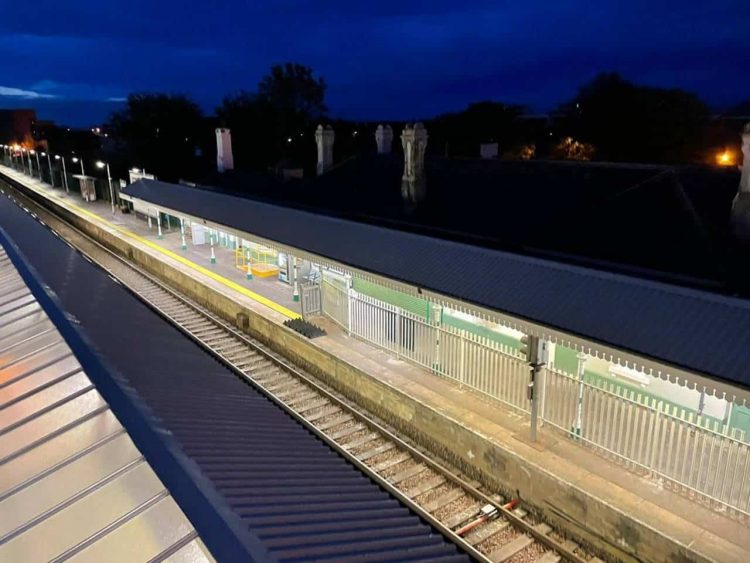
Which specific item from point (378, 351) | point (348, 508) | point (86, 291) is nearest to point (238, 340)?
point (378, 351)

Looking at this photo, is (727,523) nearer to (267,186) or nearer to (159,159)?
(267,186)

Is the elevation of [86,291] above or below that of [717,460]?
above

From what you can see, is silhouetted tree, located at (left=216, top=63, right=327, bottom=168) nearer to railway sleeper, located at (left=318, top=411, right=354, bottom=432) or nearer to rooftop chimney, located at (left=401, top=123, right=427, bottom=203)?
rooftop chimney, located at (left=401, top=123, right=427, bottom=203)

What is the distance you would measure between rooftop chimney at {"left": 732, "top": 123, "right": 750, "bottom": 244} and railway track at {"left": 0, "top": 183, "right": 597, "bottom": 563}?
6527mm

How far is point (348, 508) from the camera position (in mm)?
5598

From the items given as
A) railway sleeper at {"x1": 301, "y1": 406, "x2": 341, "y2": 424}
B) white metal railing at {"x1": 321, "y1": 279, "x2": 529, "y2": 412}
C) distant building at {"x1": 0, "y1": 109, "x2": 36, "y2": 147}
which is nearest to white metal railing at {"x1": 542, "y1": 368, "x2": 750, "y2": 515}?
white metal railing at {"x1": 321, "y1": 279, "x2": 529, "y2": 412}

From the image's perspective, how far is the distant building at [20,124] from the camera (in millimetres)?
117669

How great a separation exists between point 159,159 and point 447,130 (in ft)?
99.0

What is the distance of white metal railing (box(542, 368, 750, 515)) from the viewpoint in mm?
7992

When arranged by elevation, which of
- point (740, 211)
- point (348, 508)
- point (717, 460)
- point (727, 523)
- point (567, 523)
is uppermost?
point (740, 211)

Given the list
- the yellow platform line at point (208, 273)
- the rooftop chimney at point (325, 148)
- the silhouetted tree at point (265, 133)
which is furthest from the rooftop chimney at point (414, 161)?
the silhouetted tree at point (265, 133)

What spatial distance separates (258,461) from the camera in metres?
5.70

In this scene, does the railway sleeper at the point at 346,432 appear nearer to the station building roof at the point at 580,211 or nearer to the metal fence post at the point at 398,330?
the metal fence post at the point at 398,330

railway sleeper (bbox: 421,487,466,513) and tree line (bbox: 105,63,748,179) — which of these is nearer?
railway sleeper (bbox: 421,487,466,513)
